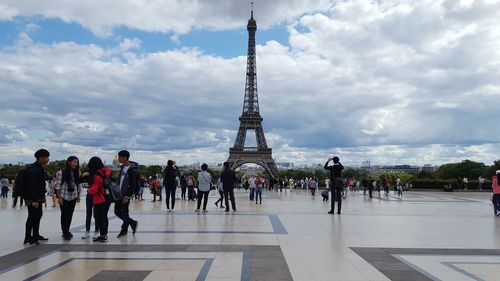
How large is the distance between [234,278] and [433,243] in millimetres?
5305

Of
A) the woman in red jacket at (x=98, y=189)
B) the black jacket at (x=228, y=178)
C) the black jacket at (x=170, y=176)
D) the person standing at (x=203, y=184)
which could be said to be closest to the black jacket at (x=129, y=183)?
the woman in red jacket at (x=98, y=189)

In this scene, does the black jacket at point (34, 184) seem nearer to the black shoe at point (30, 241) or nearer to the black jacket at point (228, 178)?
the black shoe at point (30, 241)

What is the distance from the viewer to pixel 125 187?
35.5 ft

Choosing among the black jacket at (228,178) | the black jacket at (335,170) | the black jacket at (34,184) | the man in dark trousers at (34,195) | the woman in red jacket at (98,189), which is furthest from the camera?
the black jacket at (228,178)

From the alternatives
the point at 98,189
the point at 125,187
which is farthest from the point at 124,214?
the point at 98,189

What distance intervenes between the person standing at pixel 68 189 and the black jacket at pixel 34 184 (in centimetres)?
59

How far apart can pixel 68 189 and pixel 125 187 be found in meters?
1.18

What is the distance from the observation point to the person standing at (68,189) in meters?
10.5

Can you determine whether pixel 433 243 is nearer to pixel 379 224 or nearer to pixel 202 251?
pixel 379 224

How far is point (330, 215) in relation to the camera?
16406 millimetres

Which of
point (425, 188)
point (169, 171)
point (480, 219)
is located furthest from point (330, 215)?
point (425, 188)

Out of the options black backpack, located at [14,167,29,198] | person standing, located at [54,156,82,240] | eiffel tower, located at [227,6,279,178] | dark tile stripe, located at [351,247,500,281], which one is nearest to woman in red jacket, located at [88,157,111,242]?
person standing, located at [54,156,82,240]

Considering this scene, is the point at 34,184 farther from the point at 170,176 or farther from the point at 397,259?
the point at 170,176

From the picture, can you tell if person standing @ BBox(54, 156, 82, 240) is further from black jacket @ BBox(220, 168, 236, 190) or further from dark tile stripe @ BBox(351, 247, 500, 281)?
black jacket @ BBox(220, 168, 236, 190)
